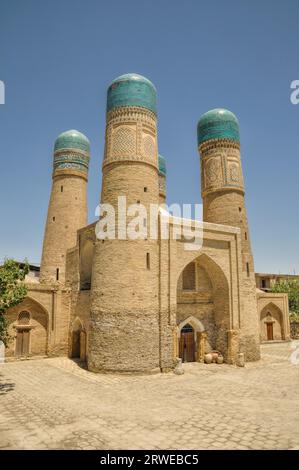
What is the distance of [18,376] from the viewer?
15.2 m

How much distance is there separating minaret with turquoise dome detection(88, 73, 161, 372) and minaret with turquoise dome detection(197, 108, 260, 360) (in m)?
6.08

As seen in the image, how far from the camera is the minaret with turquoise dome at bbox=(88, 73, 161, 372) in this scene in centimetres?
1552

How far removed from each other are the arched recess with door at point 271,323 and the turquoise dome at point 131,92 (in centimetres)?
1989

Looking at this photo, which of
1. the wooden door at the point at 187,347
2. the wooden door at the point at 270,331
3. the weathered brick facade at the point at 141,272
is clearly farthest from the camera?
the wooden door at the point at 270,331

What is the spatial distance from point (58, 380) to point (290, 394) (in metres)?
8.98

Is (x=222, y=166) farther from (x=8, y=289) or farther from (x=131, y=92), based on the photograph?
(x=8, y=289)

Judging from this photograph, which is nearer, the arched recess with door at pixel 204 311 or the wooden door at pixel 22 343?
the arched recess with door at pixel 204 311

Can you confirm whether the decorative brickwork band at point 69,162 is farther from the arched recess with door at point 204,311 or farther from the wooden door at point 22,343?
the arched recess with door at point 204,311

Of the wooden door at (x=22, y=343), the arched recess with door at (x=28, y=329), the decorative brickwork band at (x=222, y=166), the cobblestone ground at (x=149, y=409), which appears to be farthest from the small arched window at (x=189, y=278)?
the wooden door at (x=22, y=343)

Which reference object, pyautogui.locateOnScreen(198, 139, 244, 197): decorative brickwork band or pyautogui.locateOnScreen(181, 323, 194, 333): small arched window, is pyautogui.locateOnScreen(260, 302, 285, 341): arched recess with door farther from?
pyautogui.locateOnScreen(181, 323, 194, 333): small arched window

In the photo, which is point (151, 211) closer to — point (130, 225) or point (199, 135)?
point (130, 225)

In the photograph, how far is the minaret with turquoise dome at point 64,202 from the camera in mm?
24172

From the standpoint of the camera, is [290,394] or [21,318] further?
[21,318]
